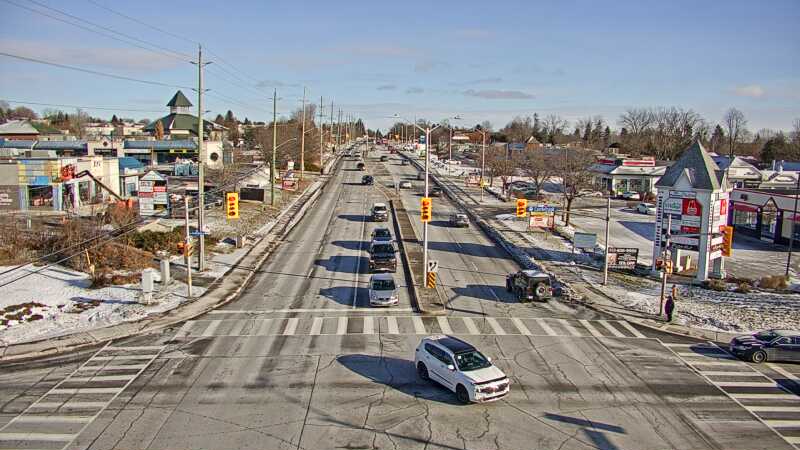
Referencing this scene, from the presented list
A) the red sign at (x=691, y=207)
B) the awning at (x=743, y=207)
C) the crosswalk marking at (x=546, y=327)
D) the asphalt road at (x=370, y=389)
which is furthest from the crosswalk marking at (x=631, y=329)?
the awning at (x=743, y=207)

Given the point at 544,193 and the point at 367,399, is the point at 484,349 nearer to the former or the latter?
the point at 367,399

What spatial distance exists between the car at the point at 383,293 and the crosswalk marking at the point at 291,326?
13.6 ft

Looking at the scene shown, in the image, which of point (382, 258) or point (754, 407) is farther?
point (382, 258)

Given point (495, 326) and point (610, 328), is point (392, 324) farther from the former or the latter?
point (610, 328)

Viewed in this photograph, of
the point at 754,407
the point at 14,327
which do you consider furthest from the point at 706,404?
the point at 14,327

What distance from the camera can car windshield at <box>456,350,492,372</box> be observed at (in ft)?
68.2

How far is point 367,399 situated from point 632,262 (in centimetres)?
2830

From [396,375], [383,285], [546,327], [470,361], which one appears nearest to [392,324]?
[383,285]

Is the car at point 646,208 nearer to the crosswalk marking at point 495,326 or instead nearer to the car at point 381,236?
the car at point 381,236

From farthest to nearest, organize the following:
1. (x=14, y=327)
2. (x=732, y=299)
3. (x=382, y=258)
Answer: (x=382, y=258) → (x=732, y=299) → (x=14, y=327)

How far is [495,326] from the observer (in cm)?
2962

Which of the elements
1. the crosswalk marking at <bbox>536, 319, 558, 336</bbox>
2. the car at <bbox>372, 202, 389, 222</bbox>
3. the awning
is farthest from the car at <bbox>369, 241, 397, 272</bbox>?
the awning

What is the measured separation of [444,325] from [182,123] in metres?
104

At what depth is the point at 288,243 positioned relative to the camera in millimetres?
50375
